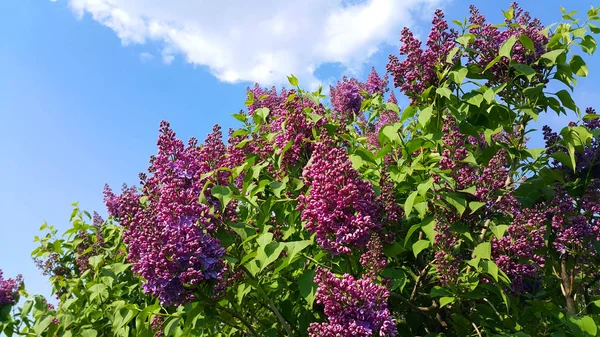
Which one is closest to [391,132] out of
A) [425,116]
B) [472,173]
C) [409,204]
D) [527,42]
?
[425,116]

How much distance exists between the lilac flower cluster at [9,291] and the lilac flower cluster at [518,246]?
553cm

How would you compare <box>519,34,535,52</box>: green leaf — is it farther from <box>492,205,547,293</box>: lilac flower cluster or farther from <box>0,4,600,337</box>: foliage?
<box>492,205,547,293</box>: lilac flower cluster

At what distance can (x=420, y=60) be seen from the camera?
13.3ft

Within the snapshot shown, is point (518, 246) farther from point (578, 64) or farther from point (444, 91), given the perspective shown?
point (578, 64)

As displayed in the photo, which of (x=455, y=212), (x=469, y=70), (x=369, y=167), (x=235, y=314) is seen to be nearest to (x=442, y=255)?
(x=455, y=212)

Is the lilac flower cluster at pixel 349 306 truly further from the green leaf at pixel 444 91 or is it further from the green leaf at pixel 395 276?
the green leaf at pixel 444 91

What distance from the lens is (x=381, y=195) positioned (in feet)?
11.2

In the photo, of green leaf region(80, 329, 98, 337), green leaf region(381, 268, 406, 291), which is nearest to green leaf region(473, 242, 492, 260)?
green leaf region(381, 268, 406, 291)

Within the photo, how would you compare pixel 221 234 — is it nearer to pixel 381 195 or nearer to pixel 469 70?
pixel 381 195

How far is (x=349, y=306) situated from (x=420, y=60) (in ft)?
7.38

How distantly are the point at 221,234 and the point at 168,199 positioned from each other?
1.70 feet

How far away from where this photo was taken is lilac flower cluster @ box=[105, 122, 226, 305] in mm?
3014

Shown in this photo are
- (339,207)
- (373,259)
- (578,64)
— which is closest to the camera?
(373,259)

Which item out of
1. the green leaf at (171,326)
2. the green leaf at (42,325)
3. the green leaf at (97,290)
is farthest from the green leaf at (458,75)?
the green leaf at (42,325)
